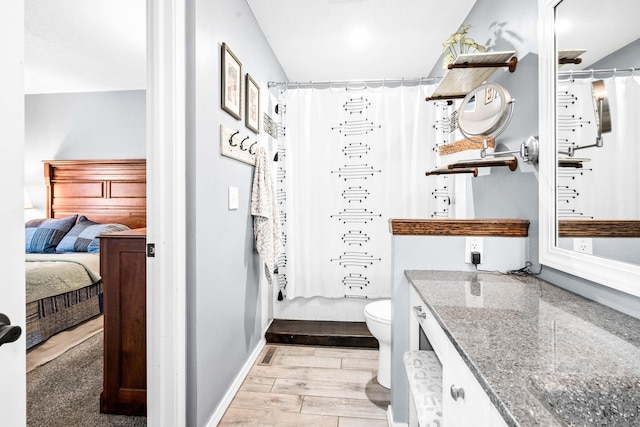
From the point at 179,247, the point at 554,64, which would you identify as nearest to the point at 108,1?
the point at 179,247

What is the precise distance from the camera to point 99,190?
147 inches

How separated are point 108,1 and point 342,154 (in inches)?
76.3

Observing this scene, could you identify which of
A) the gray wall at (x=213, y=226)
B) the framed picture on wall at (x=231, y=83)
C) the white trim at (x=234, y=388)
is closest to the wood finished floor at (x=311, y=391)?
the white trim at (x=234, y=388)

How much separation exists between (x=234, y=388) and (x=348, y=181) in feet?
5.81

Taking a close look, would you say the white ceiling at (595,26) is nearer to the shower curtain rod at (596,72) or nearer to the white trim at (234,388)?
the shower curtain rod at (596,72)

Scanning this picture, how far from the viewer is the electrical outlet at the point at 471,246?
1.46 m

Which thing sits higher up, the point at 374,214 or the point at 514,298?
the point at 374,214

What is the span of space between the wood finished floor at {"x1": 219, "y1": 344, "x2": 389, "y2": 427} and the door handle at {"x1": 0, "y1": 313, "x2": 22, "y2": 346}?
1.34 meters

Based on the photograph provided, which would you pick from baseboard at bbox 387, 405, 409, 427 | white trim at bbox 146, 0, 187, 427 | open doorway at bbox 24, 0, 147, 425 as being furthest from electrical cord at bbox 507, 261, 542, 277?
open doorway at bbox 24, 0, 147, 425

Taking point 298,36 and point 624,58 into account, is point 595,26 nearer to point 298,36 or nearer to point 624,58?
point 624,58

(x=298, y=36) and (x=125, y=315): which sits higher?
(x=298, y=36)

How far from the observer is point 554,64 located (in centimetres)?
128

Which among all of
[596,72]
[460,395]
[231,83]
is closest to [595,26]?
[596,72]

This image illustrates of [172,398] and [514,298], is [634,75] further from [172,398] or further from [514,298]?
[172,398]
